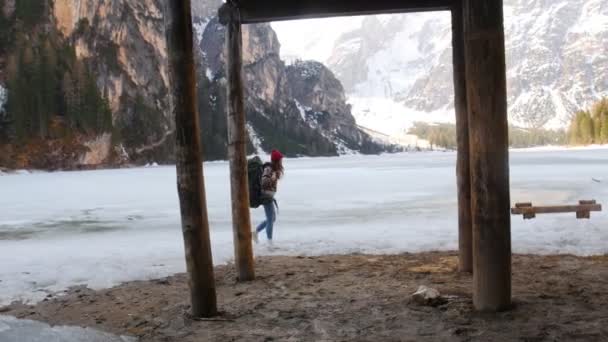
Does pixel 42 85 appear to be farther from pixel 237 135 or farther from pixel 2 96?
pixel 237 135

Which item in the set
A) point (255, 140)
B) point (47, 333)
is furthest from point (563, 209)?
point (255, 140)

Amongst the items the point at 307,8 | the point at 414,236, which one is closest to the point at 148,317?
the point at 307,8

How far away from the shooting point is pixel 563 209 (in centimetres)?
1204

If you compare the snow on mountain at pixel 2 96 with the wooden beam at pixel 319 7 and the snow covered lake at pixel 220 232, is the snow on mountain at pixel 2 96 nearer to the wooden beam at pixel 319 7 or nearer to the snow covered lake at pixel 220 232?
the snow covered lake at pixel 220 232

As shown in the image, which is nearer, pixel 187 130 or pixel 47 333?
pixel 47 333

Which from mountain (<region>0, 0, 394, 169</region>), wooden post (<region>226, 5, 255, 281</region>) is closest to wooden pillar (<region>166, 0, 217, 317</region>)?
wooden post (<region>226, 5, 255, 281</region>)

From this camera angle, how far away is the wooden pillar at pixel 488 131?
16.9 feet

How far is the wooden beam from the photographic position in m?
7.84

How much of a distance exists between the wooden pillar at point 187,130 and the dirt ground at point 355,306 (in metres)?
A: 0.93

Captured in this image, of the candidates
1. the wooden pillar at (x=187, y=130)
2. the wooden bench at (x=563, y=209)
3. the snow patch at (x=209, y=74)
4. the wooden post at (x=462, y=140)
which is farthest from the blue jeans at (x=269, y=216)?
the snow patch at (x=209, y=74)

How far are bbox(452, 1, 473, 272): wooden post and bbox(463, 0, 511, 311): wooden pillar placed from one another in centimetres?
193

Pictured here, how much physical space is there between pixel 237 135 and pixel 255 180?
2.27 metres

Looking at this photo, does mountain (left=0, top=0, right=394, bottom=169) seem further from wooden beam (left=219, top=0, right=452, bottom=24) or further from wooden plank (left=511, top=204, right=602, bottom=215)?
wooden beam (left=219, top=0, right=452, bottom=24)

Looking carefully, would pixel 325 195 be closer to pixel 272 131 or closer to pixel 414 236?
pixel 414 236
